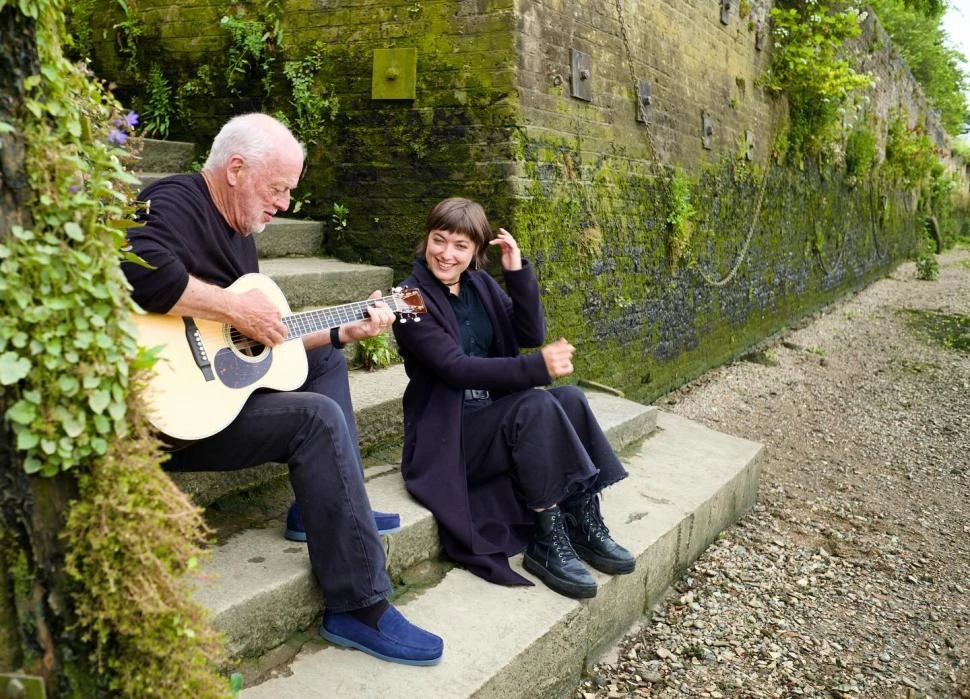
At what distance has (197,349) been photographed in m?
2.14

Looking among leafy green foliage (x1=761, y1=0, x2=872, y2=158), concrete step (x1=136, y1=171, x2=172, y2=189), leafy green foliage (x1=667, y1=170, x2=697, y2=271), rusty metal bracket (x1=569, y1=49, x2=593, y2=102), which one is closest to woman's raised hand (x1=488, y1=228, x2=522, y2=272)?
rusty metal bracket (x1=569, y1=49, x2=593, y2=102)

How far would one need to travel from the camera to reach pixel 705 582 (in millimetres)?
3629

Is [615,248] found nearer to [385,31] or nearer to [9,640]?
[385,31]

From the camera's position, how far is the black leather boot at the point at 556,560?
9.12 feet

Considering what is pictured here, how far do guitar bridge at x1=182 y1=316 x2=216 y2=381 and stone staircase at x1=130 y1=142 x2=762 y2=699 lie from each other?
0.55 metres

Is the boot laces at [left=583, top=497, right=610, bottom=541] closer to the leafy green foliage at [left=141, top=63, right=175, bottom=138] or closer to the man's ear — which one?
the man's ear

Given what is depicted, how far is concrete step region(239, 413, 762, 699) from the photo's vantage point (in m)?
2.16

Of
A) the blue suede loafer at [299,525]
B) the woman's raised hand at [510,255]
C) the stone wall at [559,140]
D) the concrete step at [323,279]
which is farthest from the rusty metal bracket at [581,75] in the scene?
the blue suede loafer at [299,525]

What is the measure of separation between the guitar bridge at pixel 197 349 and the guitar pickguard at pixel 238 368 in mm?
29

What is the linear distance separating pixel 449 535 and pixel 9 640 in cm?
157

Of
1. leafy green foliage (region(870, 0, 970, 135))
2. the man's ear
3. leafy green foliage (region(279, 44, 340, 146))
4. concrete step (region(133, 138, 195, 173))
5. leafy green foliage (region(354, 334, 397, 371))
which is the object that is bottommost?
leafy green foliage (region(354, 334, 397, 371))

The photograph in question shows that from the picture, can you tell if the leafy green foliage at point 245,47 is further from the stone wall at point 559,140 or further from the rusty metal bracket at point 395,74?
the rusty metal bracket at point 395,74

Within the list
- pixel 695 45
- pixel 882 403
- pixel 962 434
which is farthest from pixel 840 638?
pixel 695 45

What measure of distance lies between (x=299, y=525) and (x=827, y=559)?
272 cm
